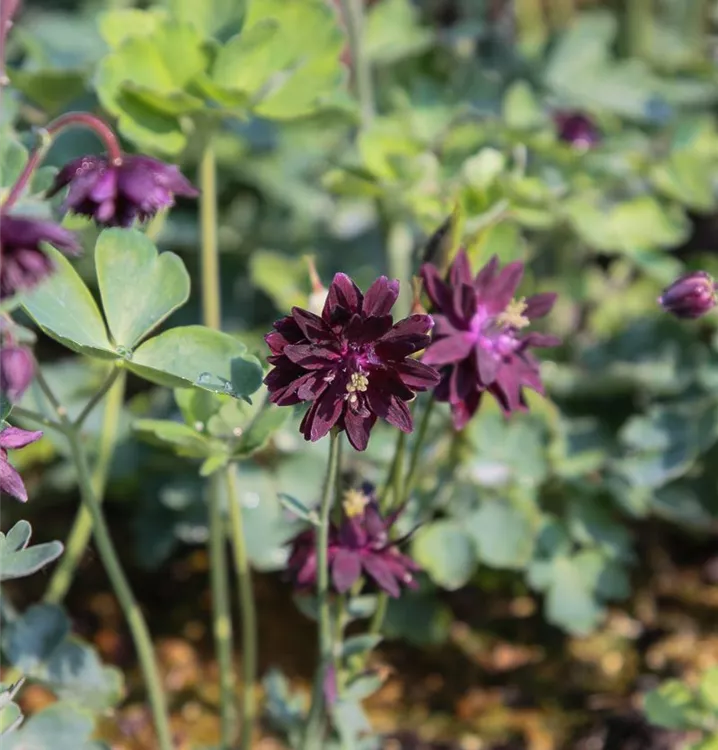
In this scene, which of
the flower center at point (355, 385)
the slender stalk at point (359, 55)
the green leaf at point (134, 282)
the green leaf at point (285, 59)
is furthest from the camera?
the slender stalk at point (359, 55)

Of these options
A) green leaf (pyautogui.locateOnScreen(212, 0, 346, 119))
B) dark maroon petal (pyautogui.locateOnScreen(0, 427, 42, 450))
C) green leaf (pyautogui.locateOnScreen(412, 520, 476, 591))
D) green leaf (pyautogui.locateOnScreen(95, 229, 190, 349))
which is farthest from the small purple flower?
green leaf (pyautogui.locateOnScreen(412, 520, 476, 591))

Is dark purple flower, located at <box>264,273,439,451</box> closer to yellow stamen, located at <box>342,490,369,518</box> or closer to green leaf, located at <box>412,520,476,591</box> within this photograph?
yellow stamen, located at <box>342,490,369,518</box>

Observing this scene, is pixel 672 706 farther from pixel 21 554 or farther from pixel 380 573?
pixel 21 554

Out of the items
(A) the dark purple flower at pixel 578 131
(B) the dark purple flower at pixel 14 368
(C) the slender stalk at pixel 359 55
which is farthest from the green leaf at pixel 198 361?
(A) the dark purple flower at pixel 578 131

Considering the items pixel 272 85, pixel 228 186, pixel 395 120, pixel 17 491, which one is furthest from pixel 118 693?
pixel 228 186

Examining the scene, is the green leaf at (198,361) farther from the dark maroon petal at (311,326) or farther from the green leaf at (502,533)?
the green leaf at (502,533)

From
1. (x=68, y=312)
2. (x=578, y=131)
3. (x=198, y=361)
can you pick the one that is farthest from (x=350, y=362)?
(x=578, y=131)
